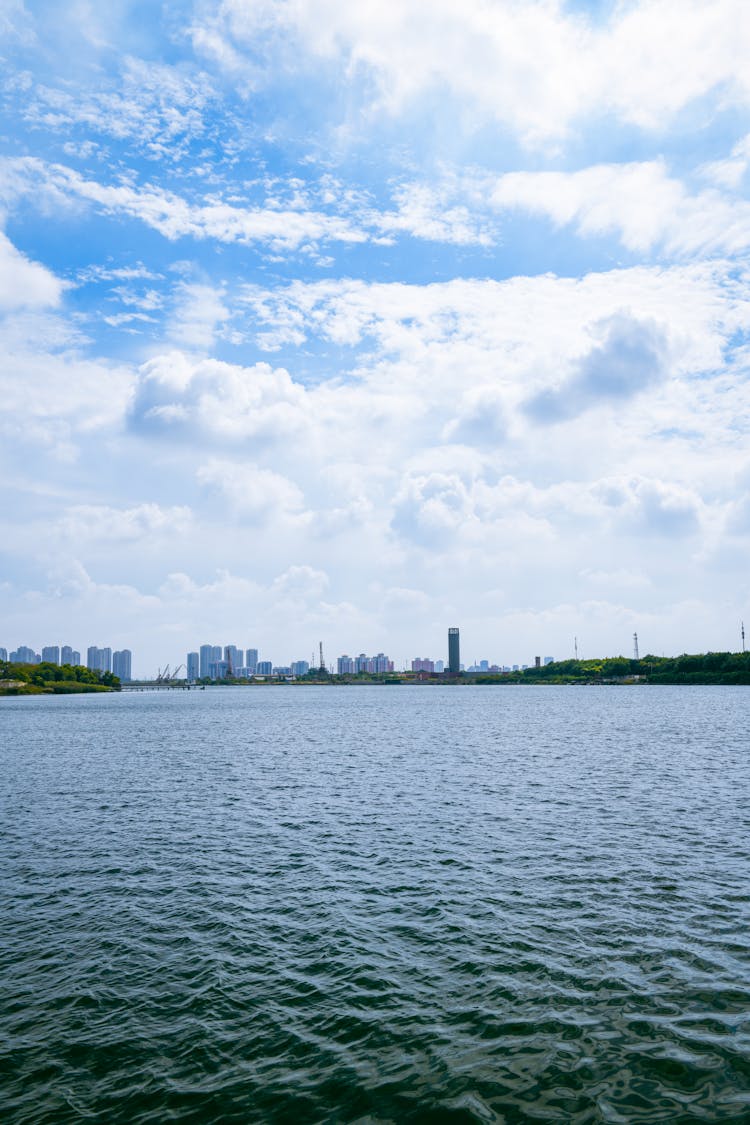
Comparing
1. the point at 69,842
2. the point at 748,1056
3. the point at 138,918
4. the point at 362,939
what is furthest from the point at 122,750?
the point at 748,1056

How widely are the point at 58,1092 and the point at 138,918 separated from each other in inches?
443

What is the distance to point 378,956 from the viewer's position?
22984 mm

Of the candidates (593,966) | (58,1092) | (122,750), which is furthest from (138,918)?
(122,750)

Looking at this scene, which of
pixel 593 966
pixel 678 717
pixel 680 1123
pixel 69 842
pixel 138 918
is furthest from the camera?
Answer: pixel 678 717

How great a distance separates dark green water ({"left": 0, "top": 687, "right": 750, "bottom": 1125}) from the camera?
15781 mm

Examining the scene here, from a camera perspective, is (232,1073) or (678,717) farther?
(678,717)

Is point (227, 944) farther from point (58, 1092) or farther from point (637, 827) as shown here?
point (637, 827)

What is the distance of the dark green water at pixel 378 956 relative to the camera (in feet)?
51.8

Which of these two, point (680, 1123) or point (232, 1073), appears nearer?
point (680, 1123)

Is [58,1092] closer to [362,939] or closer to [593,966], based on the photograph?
[362,939]

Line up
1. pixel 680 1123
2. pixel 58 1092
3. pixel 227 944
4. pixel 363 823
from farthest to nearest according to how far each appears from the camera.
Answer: pixel 363 823, pixel 227 944, pixel 58 1092, pixel 680 1123

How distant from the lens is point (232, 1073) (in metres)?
16.6

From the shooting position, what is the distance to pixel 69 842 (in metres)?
38.4

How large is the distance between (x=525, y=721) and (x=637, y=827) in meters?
91.5
